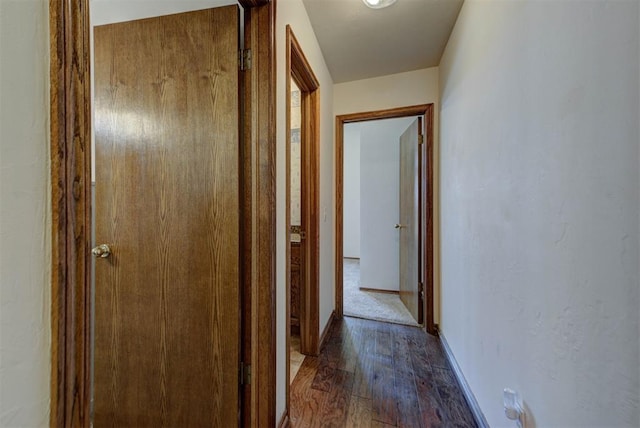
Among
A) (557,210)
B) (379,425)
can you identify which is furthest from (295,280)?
(557,210)

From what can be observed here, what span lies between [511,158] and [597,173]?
0.43m

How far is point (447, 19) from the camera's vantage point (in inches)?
67.2

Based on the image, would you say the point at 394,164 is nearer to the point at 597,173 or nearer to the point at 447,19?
the point at 447,19

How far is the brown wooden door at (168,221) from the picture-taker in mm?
1116

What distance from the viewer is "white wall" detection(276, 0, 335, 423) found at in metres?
1.24

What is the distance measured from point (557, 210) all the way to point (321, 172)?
1.54 m

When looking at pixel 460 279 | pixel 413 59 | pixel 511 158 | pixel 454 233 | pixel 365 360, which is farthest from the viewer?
pixel 413 59

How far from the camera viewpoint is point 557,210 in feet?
2.43

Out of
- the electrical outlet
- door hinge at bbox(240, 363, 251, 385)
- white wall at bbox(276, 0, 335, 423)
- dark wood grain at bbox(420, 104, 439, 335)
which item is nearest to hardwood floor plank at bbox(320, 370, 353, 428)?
white wall at bbox(276, 0, 335, 423)

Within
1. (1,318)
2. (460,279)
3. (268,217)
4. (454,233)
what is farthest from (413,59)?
(1,318)

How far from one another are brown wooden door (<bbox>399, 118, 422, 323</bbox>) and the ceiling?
1.96 feet

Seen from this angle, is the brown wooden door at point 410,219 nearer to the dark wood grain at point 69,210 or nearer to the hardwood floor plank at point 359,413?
the hardwood floor plank at point 359,413

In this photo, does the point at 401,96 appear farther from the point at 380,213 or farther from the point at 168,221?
the point at 168,221

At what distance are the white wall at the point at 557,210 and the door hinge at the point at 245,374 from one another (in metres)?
1.06
